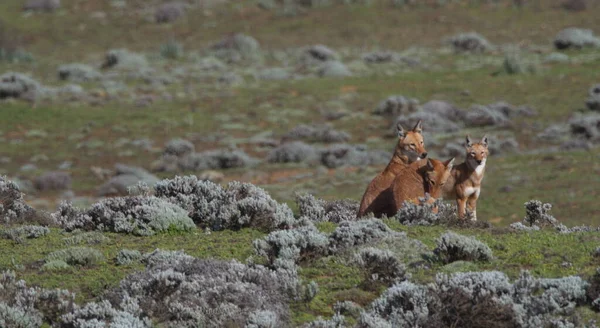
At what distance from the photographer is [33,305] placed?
10.9 m

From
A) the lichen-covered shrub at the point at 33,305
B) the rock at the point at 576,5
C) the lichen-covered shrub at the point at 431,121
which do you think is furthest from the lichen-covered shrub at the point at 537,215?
the rock at the point at 576,5

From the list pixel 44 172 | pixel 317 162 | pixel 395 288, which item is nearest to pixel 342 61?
pixel 317 162

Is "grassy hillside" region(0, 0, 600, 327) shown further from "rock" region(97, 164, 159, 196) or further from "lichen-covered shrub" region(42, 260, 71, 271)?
"rock" region(97, 164, 159, 196)

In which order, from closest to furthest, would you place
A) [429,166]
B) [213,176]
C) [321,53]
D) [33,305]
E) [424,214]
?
[33,305] → [424,214] → [429,166] → [213,176] → [321,53]

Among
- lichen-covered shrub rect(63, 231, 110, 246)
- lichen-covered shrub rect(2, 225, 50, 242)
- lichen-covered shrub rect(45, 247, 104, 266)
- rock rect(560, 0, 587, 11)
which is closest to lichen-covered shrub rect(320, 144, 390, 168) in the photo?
lichen-covered shrub rect(2, 225, 50, 242)

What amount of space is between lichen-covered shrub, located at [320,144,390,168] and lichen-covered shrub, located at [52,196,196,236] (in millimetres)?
19276

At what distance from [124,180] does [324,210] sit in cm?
1649

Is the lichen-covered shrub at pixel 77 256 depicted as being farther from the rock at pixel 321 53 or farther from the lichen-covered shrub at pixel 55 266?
the rock at pixel 321 53

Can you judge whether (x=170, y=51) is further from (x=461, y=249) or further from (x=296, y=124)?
(x=461, y=249)

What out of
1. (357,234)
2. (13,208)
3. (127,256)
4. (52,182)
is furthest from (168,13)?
(357,234)

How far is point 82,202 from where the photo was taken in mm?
29672

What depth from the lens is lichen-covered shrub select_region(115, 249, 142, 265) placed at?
12.8 meters

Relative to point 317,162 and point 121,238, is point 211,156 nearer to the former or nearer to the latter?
point 317,162

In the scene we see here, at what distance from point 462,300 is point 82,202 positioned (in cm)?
2077
